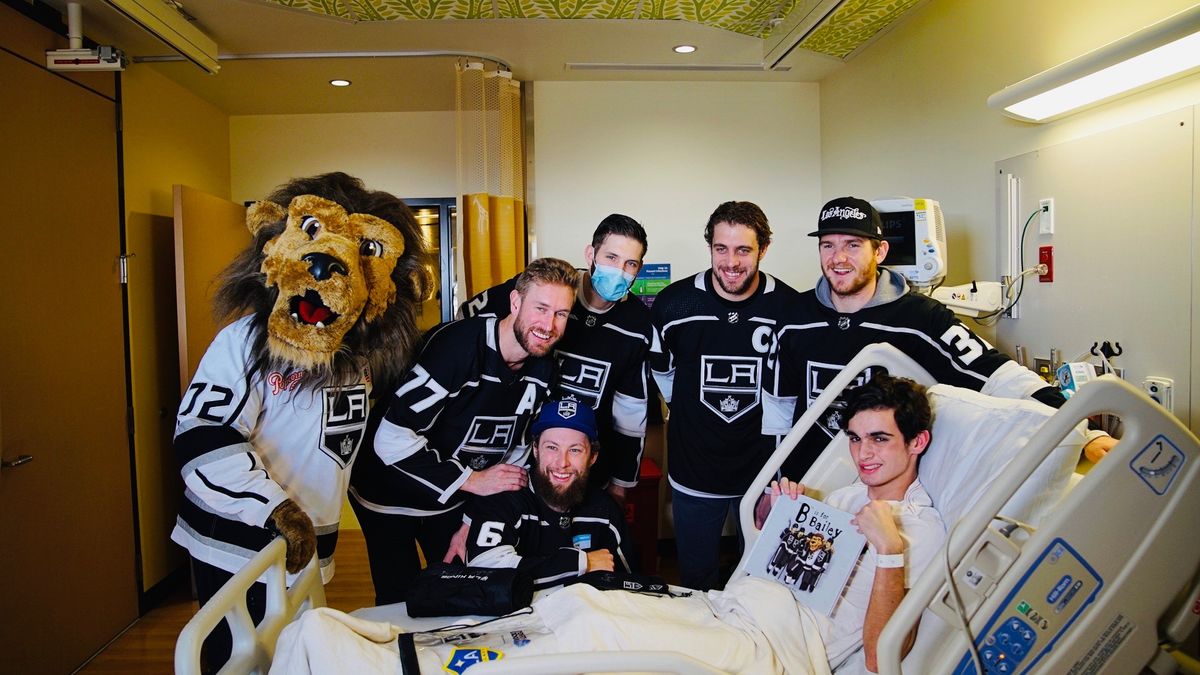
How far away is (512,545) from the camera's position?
7.42ft

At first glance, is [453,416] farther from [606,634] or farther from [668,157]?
[668,157]

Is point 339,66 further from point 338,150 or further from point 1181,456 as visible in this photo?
point 1181,456

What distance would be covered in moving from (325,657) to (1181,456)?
5.94 feet

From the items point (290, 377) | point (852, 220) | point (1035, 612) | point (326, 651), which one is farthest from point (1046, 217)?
point (326, 651)

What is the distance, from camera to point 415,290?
2271mm

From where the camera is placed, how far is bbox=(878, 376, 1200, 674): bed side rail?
145 centimetres

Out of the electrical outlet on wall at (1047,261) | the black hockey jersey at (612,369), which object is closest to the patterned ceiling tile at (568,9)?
the black hockey jersey at (612,369)

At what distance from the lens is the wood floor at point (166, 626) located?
3.15 metres

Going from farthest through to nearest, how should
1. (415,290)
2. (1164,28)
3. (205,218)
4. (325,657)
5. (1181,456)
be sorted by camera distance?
1. (205,218)
2. (415,290)
3. (1164,28)
4. (1181,456)
5. (325,657)

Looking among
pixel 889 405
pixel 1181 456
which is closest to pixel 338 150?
pixel 889 405

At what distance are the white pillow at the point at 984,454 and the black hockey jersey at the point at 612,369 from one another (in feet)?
3.45

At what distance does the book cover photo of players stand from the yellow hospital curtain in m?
2.74

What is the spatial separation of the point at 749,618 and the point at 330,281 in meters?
1.38

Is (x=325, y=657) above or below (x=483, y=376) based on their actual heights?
below
